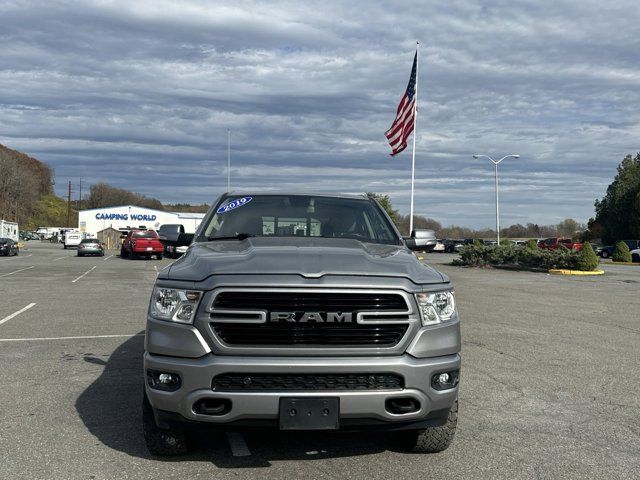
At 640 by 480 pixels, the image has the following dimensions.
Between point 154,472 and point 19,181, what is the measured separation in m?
124

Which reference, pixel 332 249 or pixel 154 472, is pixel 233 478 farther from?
pixel 332 249

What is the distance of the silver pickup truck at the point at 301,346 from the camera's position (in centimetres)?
373

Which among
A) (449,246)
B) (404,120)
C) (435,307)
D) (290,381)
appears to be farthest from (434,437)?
(449,246)

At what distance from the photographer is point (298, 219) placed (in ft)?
18.8

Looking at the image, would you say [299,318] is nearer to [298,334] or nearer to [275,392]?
[298,334]

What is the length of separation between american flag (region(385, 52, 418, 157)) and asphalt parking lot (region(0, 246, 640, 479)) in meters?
18.4

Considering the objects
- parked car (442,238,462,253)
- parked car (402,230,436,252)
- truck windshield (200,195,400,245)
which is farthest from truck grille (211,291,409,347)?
parked car (442,238,462,253)

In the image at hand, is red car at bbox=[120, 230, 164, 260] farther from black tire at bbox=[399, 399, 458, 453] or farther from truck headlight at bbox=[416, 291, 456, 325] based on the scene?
truck headlight at bbox=[416, 291, 456, 325]

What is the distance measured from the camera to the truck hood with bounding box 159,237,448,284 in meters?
3.93

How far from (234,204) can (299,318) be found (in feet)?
7.67

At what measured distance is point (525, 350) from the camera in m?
8.62

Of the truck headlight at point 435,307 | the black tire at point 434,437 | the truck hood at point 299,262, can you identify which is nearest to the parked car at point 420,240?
the truck hood at point 299,262

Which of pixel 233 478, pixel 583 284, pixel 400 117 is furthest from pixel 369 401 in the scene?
pixel 400 117

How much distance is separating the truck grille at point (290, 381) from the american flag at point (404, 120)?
25429 mm
